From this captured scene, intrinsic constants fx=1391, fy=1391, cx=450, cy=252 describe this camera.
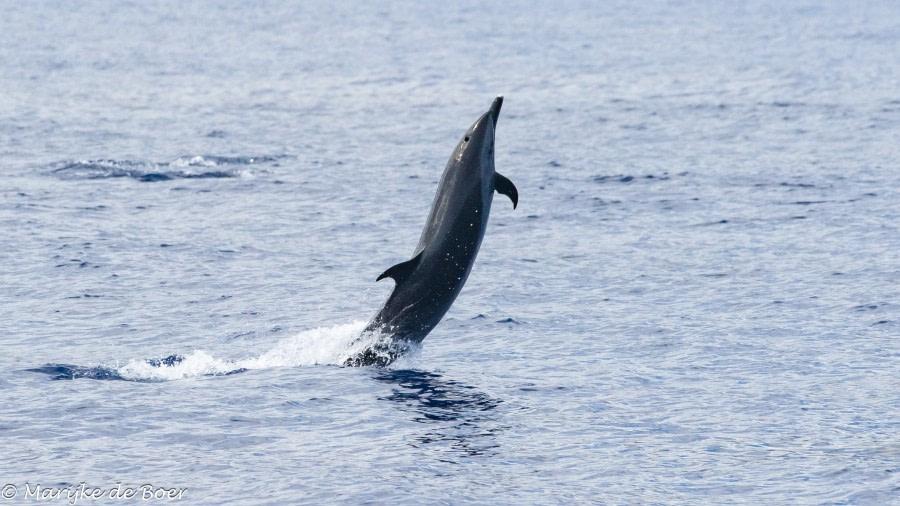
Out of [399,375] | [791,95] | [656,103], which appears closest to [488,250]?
[399,375]

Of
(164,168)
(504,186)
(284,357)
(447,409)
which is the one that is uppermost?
(504,186)

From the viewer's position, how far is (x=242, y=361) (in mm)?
20938

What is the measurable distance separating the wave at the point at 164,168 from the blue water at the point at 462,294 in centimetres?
16

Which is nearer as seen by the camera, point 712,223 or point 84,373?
point 84,373

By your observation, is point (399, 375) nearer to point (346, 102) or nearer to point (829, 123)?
point (829, 123)

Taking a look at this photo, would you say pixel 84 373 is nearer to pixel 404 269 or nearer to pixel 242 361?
pixel 242 361

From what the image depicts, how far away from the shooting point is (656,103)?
53.7 metres

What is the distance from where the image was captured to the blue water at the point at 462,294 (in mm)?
16438

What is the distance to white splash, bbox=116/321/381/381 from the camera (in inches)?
790

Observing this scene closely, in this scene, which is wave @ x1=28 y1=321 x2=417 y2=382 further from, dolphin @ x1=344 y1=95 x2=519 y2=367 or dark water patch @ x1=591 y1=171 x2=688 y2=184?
dark water patch @ x1=591 y1=171 x2=688 y2=184

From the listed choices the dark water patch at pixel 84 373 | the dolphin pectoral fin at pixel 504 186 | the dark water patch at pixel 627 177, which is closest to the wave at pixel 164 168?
the dark water patch at pixel 627 177

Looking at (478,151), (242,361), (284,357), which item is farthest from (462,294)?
(478,151)

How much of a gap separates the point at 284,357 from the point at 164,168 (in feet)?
59.0

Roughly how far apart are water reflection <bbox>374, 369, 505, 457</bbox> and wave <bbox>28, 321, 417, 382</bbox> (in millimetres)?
820
